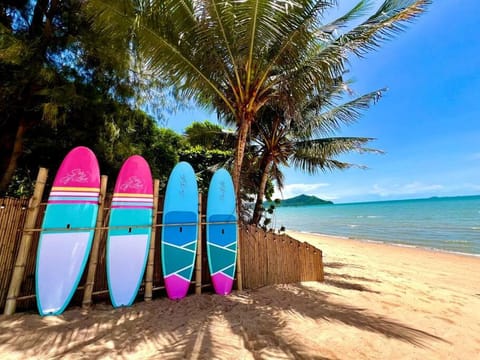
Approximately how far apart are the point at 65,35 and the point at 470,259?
43.6ft

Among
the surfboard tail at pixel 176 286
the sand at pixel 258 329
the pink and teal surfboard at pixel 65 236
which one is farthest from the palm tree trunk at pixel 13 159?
the surfboard tail at pixel 176 286

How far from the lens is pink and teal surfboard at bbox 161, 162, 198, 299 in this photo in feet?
9.93

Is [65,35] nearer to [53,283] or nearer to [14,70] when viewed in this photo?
[14,70]

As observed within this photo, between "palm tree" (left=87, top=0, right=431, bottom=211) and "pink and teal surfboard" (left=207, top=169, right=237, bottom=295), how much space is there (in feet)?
1.44

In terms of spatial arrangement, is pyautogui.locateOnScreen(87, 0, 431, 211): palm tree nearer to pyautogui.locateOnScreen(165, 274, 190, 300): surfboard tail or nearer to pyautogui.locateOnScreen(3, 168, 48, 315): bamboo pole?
pyautogui.locateOnScreen(165, 274, 190, 300): surfboard tail

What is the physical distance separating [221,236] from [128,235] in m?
1.23

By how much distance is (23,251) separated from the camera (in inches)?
93.7

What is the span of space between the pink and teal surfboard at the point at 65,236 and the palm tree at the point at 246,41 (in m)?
1.99

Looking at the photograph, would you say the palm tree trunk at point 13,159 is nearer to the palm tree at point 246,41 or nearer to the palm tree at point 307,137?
the palm tree at point 246,41

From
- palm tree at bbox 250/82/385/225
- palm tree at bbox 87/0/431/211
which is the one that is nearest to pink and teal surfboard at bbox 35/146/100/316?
palm tree at bbox 87/0/431/211

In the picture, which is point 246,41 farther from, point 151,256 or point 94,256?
point 94,256

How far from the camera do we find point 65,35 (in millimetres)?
3949

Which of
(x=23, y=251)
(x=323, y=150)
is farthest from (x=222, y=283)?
(x=323, y=150)

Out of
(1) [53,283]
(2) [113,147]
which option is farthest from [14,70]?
(1) [53,283]
